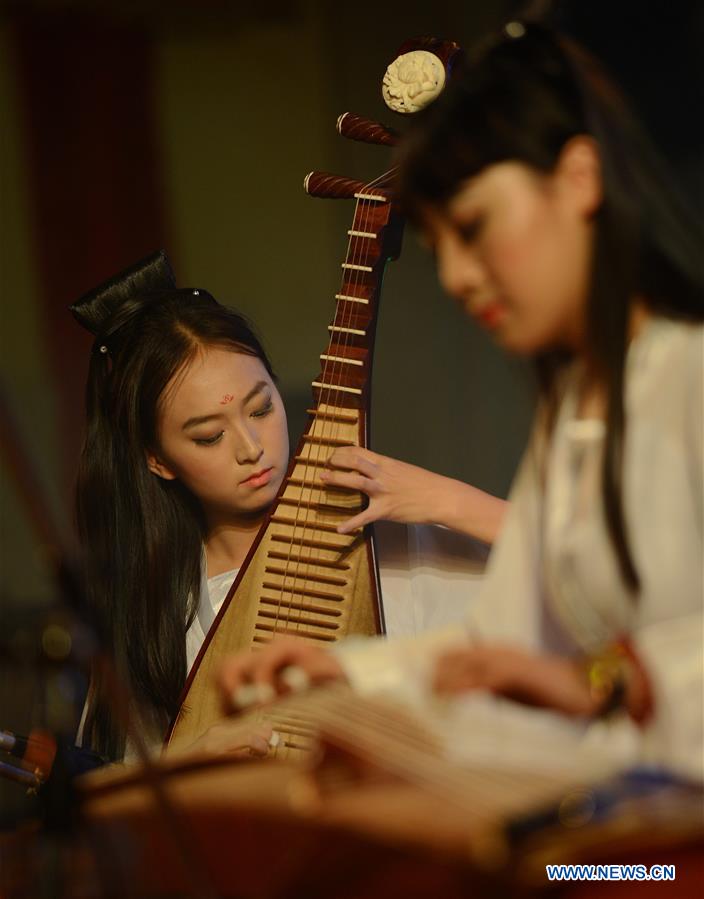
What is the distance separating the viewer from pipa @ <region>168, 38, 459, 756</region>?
1.83 metres

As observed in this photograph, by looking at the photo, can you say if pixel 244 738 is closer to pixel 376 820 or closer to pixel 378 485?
pixel 378 485

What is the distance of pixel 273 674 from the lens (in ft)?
3.85

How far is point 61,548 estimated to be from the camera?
1.04m

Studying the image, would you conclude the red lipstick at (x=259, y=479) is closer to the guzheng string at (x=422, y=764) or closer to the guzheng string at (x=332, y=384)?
the guzheng string at (x=332, y=384)

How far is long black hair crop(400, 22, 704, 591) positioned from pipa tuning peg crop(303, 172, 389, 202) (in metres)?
0.72

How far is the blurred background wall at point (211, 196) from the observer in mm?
3426

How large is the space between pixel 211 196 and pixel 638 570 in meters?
2.86

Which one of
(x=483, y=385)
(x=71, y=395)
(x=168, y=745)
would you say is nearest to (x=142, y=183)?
(x=71, y=395)

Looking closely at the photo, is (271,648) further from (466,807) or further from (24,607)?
(24,607)

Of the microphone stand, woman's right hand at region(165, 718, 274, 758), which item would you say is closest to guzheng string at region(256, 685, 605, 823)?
the microphone stand

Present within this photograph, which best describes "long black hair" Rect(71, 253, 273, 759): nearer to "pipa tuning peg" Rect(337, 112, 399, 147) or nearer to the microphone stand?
"pipa tuning peg" Rect(337, 112, 399, 147)

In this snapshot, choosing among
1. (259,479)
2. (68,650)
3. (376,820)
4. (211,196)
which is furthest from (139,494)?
(211,196)

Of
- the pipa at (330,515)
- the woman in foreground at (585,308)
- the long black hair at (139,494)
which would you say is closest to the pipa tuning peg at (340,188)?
the pipa at (330,515)

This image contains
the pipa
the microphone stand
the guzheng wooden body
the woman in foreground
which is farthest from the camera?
the pipa
